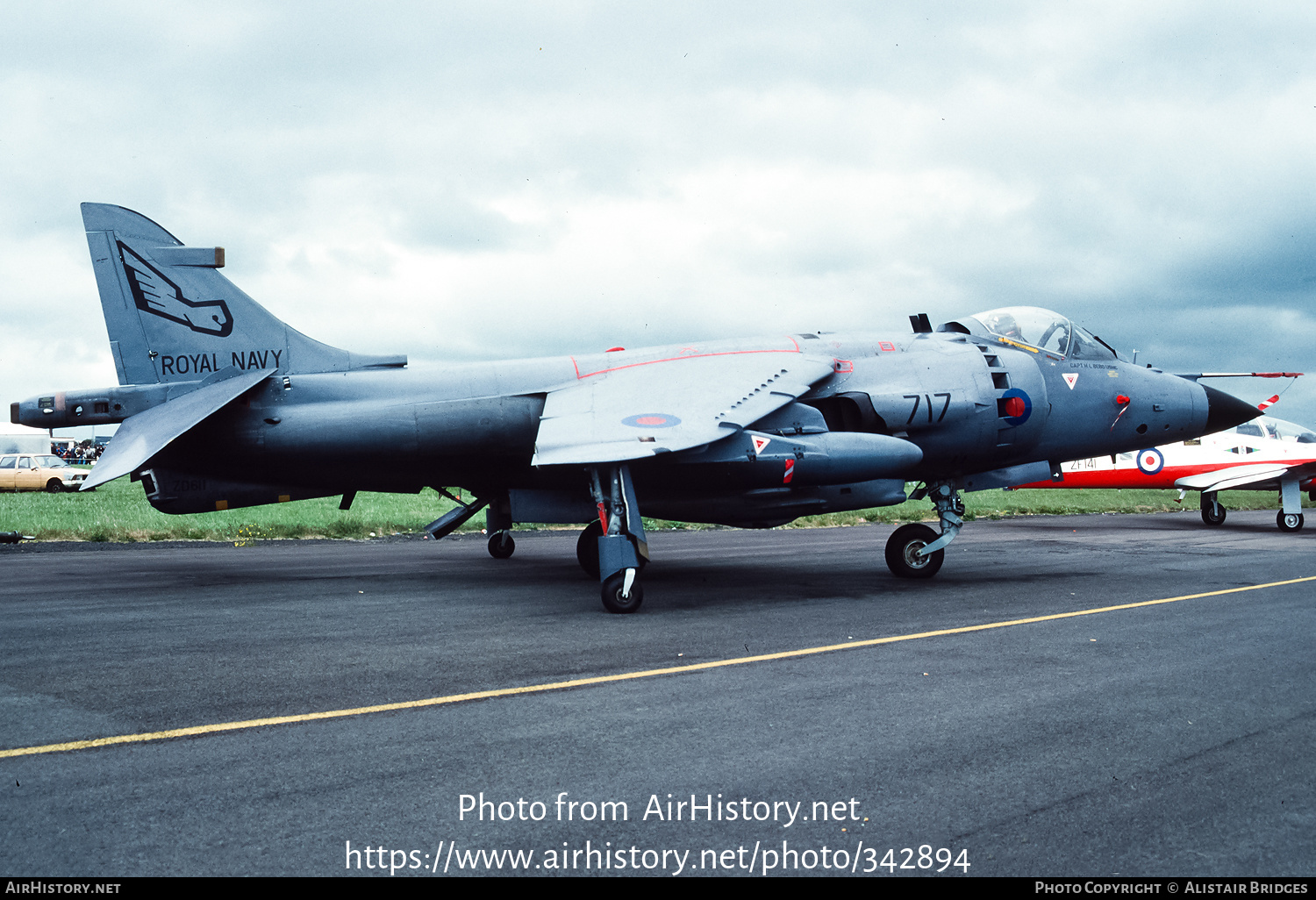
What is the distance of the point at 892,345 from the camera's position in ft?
38.7

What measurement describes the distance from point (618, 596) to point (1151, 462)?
21.9 metres

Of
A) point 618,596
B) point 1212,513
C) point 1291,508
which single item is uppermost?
point 618,596

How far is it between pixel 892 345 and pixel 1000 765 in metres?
8.27

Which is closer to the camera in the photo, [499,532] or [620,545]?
[620,545]

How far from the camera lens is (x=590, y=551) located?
12.4 meters

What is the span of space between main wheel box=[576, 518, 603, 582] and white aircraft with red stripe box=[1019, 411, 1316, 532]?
47.5ft

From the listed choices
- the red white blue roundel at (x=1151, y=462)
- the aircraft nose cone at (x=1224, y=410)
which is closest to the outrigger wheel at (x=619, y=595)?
the aircraft nose cone at (x=1224, y=410)

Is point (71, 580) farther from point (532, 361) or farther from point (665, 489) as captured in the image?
point (665, 489)

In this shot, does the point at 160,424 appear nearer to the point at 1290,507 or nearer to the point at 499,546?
the point at 499,546

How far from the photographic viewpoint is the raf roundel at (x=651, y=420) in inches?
358

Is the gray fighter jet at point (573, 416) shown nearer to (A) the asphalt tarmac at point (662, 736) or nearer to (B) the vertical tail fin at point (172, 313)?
(B) the vertical tail fin at point (172, 313)

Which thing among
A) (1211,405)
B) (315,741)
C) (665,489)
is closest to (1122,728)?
(315,741)

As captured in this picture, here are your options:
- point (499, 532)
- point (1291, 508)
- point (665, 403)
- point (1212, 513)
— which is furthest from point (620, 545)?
point (1212, 513)

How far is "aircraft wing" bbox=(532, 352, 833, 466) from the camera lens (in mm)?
8773
